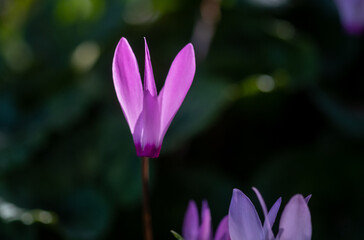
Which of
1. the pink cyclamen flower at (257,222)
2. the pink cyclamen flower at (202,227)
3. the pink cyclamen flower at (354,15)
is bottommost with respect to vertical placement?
the pink cyclamen flower at (202,227)

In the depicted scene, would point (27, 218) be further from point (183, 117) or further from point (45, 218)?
point (183, 117)

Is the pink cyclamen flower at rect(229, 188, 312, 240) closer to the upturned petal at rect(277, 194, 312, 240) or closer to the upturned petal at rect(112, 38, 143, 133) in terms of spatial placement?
the upturned petal at rect(277, 194, 312, 240)

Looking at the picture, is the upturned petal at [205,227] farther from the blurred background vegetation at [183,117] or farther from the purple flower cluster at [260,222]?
the blurred background vegetation at [183,117]

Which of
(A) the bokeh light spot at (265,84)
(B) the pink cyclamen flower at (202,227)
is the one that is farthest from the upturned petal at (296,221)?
(A) the bokeh light spot at (265,84)

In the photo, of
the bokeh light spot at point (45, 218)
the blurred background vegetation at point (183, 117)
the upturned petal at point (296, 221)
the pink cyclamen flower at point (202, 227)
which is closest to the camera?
the upturned petal at point (296, 221)

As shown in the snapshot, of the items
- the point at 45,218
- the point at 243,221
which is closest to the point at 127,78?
the point at 243,221

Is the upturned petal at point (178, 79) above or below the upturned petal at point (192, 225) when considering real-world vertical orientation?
above

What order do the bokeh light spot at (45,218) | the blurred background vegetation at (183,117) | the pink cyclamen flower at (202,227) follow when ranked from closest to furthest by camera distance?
the pink cyclamen flower at (202,227), the bokeh light spot at (45,218), the blurred background vegetation at (183,117)

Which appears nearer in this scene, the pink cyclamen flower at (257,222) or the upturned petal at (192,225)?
the pink cyclamen flower at (257,222)
